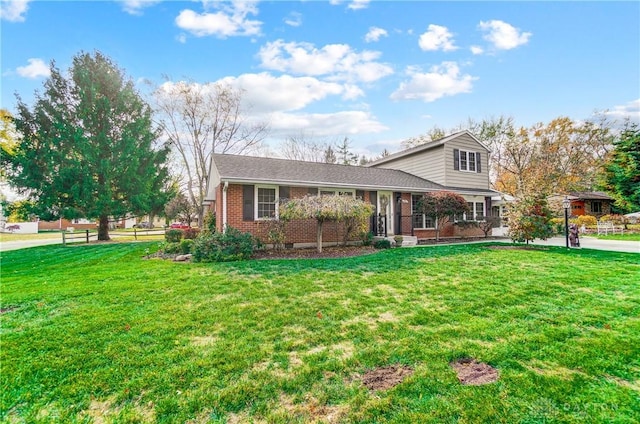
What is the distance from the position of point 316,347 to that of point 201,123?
24.2 metres

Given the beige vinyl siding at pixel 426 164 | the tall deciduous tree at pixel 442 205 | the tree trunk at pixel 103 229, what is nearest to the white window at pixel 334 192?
the tall deciduous tree at pixel 442 205

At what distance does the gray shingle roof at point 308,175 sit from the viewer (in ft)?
37.4

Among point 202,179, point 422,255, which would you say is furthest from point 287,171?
point 202,179

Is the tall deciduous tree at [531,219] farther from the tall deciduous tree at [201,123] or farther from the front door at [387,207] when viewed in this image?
the tall deciduous tree at [201,123]

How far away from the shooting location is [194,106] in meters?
23.1

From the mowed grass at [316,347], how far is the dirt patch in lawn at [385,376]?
7 cm

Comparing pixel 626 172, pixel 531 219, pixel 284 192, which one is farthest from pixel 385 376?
pixel 626 172

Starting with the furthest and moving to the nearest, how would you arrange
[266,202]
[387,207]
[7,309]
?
[387,207]
[266,202]
[7,309]

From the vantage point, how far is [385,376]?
2652 mm

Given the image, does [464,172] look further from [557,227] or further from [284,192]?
[284,192]

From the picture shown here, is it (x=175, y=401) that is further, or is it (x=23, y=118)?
(x=23, y=118)

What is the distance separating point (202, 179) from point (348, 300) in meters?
22.6

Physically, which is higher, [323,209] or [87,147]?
[87,147]

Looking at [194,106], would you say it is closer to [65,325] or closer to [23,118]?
[23,118]
